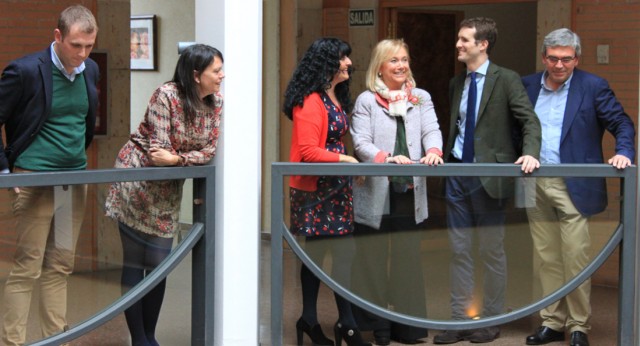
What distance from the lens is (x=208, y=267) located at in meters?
5.79

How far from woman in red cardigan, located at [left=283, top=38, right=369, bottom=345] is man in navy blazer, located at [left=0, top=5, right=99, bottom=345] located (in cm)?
110

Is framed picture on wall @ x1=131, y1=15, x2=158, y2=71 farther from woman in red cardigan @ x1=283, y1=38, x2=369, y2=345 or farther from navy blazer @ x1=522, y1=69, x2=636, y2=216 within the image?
navy blazer @ x1=522, y1=69, x2=636, y2=216

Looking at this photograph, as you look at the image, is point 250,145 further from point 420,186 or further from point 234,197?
point 420,186

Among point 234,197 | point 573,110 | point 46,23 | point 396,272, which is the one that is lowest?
point 396,272

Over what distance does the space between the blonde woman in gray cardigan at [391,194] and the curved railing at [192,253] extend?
749 mm

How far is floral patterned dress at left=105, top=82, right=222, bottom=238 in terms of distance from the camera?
17.9 feet

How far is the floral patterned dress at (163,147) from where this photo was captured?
5465mm

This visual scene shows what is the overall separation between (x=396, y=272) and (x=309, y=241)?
0.47m

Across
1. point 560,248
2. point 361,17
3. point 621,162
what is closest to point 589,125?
point 621,162

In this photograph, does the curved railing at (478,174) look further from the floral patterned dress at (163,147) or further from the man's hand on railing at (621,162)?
the floral patterned dress at (163,147)

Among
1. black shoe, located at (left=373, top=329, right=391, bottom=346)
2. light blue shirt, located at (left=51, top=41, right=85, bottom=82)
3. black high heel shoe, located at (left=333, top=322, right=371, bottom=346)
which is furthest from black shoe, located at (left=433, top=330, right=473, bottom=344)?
light blue shirt, located at (left=51, top=41, right=85, bottom=82)

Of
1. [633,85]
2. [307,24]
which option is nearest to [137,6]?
[307,24]

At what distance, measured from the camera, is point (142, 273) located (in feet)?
18.5

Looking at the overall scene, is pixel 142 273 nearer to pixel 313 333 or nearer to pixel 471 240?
pixel 313 333
